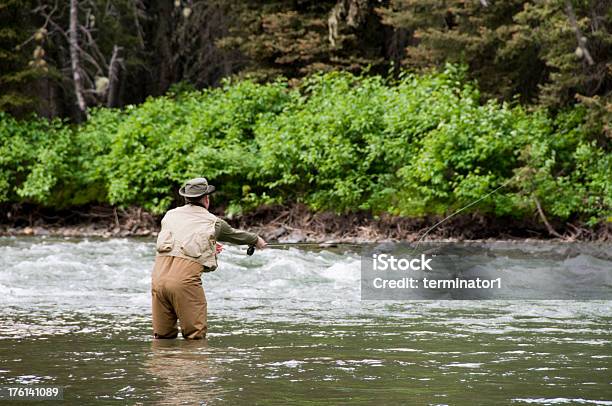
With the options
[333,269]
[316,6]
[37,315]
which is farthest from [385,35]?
[37,315]

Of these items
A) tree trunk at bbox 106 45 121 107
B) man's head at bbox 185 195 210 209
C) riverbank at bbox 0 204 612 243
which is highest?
tree trunk at bbox 106 45 121 107

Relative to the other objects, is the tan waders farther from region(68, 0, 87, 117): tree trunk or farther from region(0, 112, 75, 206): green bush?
region(68, 0, 87, 117): tree trunk

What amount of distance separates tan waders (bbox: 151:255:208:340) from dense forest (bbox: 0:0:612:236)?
10.9 meters

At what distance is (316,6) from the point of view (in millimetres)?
27500

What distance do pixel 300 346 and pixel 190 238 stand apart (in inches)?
45.5

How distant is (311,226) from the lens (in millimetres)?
21969

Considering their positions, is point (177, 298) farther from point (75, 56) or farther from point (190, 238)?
point (75, 56)

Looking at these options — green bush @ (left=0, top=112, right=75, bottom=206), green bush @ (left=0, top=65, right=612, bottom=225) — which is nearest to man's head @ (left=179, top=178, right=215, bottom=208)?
green bush @ (left=0, top=65, right=612, bottom=225)

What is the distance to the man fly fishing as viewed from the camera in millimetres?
8578

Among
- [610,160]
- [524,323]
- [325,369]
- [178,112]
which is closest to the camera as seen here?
[325,369]

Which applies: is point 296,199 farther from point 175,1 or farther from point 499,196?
point 175,1

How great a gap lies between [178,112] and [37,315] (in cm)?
1577

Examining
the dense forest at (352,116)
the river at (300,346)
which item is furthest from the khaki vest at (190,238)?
the dense forest at (352,116)

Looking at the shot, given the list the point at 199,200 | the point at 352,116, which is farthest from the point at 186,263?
the point at 352,116
